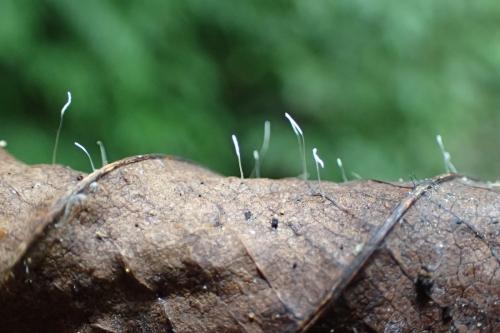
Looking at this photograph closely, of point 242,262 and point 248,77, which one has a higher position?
point 248,77

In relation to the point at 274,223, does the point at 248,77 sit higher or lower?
higher

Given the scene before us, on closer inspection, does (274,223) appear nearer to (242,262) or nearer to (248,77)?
(242,262)

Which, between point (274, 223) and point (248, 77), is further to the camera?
point (248, 77)

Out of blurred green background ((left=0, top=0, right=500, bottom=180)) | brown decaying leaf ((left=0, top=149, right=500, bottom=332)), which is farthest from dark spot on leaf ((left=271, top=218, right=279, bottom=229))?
blurred green background ((left=0, top=0, right=500, bottom=180))

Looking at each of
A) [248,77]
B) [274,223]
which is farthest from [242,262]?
[248,77]

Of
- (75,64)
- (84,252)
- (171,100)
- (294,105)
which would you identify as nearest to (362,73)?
(294,105)

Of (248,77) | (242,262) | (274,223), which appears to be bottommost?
(242,262)

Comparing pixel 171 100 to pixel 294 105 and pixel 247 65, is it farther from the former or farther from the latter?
pixel 294 105

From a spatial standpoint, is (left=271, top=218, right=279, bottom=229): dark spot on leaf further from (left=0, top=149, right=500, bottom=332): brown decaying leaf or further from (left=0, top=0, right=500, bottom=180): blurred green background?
(left=0, top=0, right=500, bottom=180): blurred green background
